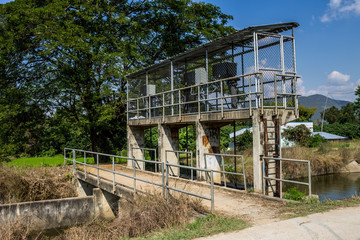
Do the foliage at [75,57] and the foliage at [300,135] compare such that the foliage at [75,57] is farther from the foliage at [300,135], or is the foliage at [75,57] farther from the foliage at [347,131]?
the foliage at [347,131]

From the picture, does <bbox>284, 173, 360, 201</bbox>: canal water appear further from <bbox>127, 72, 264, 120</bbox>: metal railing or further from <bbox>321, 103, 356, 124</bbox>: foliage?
<bbox>321, 103, 356, 124</bbox>: foliage

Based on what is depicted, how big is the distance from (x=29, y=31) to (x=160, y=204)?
14.6 metres

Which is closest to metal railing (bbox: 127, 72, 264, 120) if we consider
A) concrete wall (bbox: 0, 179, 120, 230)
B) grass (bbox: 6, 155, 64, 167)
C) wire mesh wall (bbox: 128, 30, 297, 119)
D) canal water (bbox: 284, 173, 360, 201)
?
wire mesh wall (bbox: 128, 30, 297, 119)

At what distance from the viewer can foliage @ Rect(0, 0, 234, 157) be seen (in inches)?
707

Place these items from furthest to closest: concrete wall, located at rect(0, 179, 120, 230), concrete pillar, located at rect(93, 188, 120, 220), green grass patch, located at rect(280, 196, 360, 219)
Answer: concrete pillar, located at rect(93, 188, 120, 220) → concrete wall, located at rect(0, 179, 120, 230) → green grass patch, located at rect(280, 196, 360, 219)

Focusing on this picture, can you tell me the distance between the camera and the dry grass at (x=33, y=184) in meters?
15.3

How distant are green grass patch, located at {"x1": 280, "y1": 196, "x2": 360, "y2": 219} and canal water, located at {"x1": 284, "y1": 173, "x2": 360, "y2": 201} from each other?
31.8 ft

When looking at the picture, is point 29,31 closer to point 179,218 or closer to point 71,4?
point 71,4

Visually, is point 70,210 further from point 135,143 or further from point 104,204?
point 135,143

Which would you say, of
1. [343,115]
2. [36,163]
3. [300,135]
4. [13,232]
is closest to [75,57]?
[36,163]

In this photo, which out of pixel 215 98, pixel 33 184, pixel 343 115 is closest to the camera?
pixel 215 98

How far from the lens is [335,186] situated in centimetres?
2095

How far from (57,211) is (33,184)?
2.59m

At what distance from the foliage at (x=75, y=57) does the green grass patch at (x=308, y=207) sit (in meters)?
13.3
